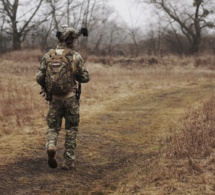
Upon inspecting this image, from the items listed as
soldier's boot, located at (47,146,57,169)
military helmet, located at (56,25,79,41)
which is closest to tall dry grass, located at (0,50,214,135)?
soldier's boot, located at (47,146,57,169)

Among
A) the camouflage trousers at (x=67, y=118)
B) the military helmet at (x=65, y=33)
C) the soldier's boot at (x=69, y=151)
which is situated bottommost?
the soldier's boot at (x=69, y=151)

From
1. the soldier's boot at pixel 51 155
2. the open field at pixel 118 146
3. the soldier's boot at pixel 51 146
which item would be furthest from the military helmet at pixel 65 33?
the open field at pixel 118 146

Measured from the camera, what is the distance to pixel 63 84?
509 cm

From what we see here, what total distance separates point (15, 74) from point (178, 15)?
21.5 metres

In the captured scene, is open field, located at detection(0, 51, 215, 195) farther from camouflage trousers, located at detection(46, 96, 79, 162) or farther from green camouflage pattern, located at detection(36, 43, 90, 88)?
green camouflage pattern, located at detection(36, 43, 90, 88)

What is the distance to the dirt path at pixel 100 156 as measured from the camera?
184 inches

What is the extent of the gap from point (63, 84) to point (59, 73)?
154mm

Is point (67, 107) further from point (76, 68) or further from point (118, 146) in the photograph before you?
point (118, 146)

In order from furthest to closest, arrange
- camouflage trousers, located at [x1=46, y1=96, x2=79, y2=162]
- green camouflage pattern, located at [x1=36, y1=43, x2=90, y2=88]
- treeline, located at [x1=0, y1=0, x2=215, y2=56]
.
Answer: treeline, located at [x1=0, y1=0, x2=215, y2=56], camouflage trousers, located at [x1=46, y1=96, x2=79, y2=162], green camouflage pattern, located at [x1=36, y1=43, x2=90, y2=88]

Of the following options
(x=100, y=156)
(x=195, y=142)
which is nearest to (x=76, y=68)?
(x=100, y=156)

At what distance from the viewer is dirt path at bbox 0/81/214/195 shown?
15.3ft

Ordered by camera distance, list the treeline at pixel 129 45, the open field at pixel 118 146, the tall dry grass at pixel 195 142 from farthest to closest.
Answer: the treeline at pixel 129 45, the tall dry grass at pixel 195 142, the open field at pixel 118 146

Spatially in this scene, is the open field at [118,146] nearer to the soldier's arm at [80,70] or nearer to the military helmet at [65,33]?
the soldier's arm at [80,70]

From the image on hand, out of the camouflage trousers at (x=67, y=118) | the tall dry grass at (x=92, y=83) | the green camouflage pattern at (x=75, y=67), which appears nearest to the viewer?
the green camouflage pattern at (x=75, y=67)
